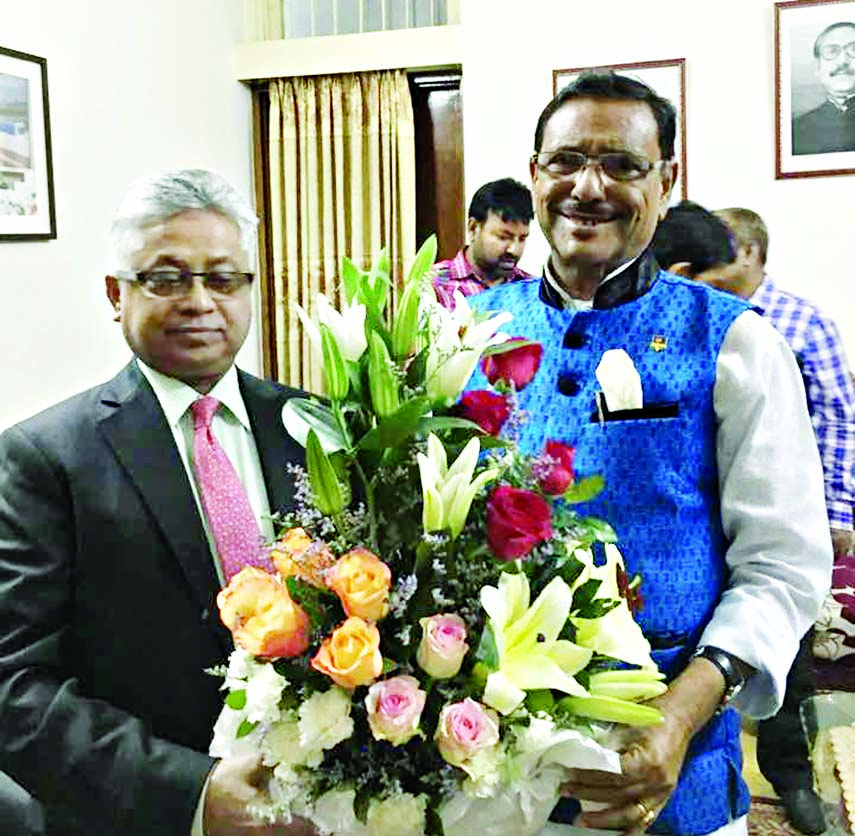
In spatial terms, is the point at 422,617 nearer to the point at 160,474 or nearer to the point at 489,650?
the point at 489,650

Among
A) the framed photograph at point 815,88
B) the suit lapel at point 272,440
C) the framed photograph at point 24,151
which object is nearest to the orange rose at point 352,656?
the suit lapel at point 272,440

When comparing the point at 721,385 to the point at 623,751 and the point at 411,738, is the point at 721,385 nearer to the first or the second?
the point at 623,751

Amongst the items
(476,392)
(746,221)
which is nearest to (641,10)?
(746,221)

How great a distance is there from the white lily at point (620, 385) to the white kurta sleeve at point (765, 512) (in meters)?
0.09

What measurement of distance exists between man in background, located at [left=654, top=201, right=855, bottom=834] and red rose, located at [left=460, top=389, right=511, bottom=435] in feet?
6.25

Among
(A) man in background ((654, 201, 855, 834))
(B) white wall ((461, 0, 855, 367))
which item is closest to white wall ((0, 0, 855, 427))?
(B) white wall ((461, 0, 855, 367))

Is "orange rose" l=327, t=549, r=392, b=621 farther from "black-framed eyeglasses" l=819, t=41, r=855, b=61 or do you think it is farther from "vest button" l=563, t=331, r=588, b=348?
"black-framed eyeglasses" l=819, t=41, r=855, b=61

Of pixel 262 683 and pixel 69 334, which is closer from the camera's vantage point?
pixel 262 683

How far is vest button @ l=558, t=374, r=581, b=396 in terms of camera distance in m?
1.40

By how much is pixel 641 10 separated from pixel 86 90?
213 cm

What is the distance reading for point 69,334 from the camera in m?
3.91

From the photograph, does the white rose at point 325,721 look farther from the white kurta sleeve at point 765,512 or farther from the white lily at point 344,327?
the white kurta sleeve at point 765,512

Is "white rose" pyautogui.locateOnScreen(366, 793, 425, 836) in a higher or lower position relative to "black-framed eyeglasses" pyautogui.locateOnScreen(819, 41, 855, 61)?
lower

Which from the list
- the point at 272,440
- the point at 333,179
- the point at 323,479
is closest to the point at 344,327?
the point at 323,479
